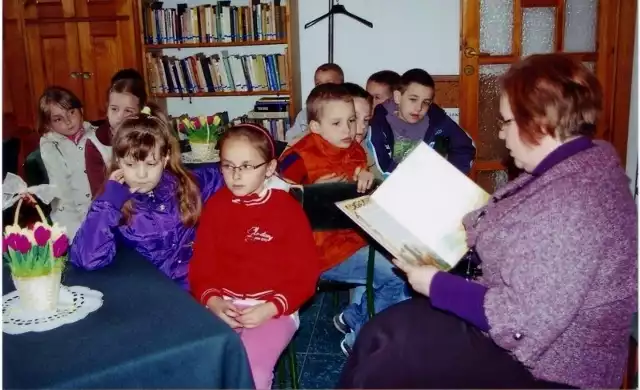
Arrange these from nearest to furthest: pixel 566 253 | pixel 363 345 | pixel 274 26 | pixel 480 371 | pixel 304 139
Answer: pixel 566 253 → pixel 480 371 → pixel 363 345 → pixel 304 139 → pixel 274 26

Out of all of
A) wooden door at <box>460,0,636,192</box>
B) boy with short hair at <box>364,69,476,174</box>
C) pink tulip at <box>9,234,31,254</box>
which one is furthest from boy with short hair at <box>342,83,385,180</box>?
pink tulip at <box>9,234,31,254</box>

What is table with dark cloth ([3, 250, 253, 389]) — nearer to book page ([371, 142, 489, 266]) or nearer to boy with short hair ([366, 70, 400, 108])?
book page ([371, 142, 489, 266])

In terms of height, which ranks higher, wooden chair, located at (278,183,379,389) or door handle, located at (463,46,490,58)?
door handle, located at (463,46,490,58)

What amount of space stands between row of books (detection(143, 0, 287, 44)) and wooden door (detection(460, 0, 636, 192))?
1.42 metres

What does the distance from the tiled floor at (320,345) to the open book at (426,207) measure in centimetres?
87

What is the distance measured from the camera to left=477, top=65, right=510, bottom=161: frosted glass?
4.14 m

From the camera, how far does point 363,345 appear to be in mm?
1483

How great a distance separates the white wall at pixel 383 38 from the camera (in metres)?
4.76

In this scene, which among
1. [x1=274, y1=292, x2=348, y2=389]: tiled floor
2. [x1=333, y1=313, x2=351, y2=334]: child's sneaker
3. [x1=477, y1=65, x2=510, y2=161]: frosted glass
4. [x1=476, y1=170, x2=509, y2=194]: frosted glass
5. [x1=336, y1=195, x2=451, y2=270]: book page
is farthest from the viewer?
[x1=476, y1=170, x2=509, y2=194]: frosted glass

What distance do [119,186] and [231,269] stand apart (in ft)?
1.33

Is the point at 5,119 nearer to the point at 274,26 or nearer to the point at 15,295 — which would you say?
the point at 274,26

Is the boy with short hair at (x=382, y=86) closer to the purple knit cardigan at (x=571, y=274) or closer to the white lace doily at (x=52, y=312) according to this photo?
the purple knit cardigan at (x=571, y=274)

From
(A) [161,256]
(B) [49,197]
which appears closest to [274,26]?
(B) [49,197]

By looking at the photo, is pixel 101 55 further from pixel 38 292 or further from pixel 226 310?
pixel 38 292
